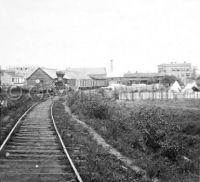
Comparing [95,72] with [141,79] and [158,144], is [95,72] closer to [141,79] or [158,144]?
[141,79]

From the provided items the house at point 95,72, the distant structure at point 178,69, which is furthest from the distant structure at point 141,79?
the distant structure at point 178,69

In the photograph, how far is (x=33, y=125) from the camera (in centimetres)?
1541

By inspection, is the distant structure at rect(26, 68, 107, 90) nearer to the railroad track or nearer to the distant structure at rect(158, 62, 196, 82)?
the railroad track

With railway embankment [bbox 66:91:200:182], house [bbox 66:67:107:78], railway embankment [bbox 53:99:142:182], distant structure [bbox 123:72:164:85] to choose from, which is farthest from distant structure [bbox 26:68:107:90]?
railway embankment [bbox 53:99:142:182]

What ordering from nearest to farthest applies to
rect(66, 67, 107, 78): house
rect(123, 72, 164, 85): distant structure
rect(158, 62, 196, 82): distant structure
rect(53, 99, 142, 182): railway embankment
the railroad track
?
the railroad track, rect(53, 99, 142, 182): railway embankment, rect(123, 72, 164, 85): distant structure, rect(66, 67, 107, 78): house, rect(158, 62, 196, 82): distant structure

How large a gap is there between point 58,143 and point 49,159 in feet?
7.72

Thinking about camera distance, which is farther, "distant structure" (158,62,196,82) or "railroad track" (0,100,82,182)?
"distant structure" (158,62,196,82)

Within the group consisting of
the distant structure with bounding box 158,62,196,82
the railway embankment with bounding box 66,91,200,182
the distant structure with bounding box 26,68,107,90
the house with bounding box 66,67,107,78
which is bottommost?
the railway embankment with bounding box 66,91,200,182

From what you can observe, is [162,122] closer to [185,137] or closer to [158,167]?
[185,137]

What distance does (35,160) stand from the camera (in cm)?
818

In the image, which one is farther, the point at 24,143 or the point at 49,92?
the point at 49,92

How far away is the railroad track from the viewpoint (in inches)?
264

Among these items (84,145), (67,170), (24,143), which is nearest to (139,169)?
(67,170)

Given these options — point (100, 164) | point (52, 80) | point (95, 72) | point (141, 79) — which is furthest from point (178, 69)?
point (100, 164)
